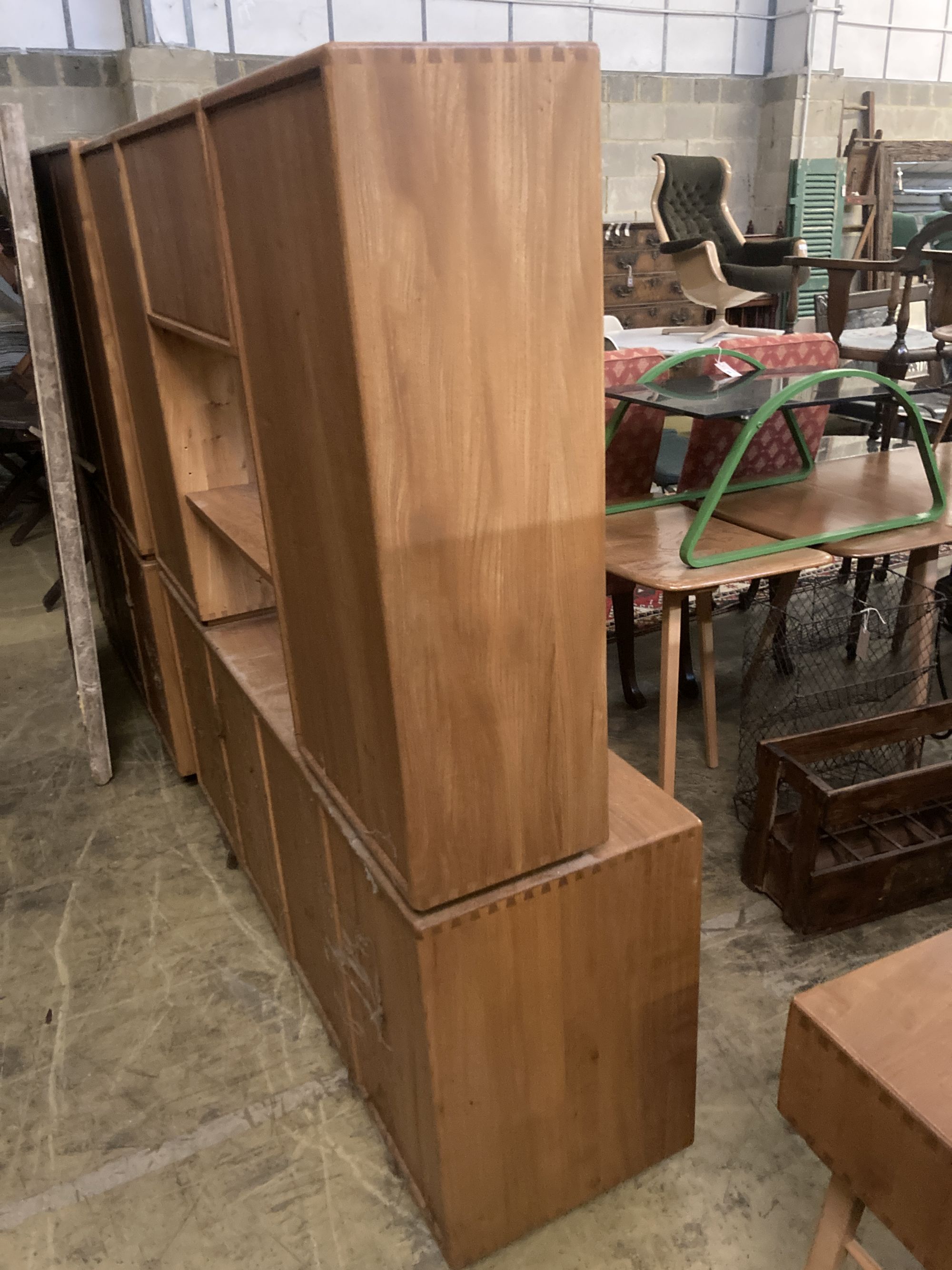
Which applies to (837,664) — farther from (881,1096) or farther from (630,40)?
(630,40)

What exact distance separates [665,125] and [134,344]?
6.52 m

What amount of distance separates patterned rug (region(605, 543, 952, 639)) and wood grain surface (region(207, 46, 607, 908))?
2.12 meters

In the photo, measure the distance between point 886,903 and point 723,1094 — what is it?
0.61 meters

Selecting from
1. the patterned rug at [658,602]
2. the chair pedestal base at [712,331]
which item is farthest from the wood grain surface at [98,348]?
the chair pedestal base at [712,331]

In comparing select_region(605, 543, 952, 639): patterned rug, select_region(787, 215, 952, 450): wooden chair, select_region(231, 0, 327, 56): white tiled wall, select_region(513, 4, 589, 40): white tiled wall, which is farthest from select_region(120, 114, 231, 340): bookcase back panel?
select_region(513, 4, 589, 40): white tiled wall

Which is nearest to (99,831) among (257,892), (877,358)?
(257,892)

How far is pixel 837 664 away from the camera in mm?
3098

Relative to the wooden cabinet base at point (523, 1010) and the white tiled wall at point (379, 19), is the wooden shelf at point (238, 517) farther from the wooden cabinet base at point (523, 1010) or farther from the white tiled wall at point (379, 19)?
the white tiled wall at point (379, 19)

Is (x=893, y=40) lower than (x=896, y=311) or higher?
higher

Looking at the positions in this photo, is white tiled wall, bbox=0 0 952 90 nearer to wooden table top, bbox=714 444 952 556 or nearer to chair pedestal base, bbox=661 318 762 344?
chair pedestal base, bbox=661 318 762 344

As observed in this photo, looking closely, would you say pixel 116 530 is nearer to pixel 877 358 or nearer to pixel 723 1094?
pixel 723 1094

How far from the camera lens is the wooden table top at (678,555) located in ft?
6.44

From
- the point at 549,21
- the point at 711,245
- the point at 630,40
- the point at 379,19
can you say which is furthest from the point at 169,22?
the point at 711,245

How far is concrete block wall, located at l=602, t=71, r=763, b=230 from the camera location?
23.3 feet
